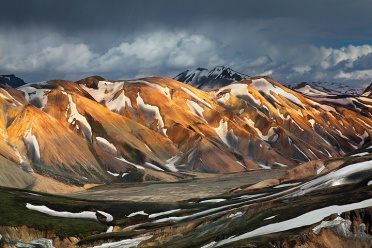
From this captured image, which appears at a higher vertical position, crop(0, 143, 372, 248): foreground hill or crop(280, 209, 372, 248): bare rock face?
crop(280, 209, 372, 248): bare rock face

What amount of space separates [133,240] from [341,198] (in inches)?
1362

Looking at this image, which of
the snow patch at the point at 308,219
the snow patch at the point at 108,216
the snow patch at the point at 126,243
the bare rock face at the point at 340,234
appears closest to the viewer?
the bare rock face at the point at 340,234

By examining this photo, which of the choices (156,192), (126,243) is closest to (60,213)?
(126,243)

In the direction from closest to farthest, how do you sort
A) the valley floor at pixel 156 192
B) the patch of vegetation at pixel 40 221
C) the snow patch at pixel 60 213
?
the patch of vegetation at pixel 40 221, the snow patch at pixel 60 213, the valley floor at pixel 156 192

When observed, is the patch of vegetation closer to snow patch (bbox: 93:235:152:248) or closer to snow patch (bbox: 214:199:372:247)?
snow patch (bbox: 93:235:152:248)

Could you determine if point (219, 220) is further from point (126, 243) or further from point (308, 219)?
point (308, 219)

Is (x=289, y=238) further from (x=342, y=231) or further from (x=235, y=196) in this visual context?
(x=235, y=196)

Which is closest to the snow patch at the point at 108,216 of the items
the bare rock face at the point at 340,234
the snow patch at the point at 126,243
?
the snow patch at the point at 126,243

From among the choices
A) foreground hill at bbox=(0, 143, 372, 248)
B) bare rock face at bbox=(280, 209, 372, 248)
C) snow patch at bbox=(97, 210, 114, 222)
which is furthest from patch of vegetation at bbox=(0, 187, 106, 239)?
bare rock face at bbox=(280, 209, 372, 248)

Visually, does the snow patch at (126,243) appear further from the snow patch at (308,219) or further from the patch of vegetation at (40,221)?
the snow patch at (308,219)

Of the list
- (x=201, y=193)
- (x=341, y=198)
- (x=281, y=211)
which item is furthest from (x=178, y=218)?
(x=201, y=193)

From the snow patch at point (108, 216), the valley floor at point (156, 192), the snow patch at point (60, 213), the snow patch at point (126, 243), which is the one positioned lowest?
the valley floor at point (156, 192)

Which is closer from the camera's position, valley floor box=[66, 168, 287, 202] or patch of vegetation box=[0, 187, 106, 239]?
patch of vegetation box=[0, 187, 106, 239]

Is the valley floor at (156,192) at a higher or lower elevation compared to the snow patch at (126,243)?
lower
